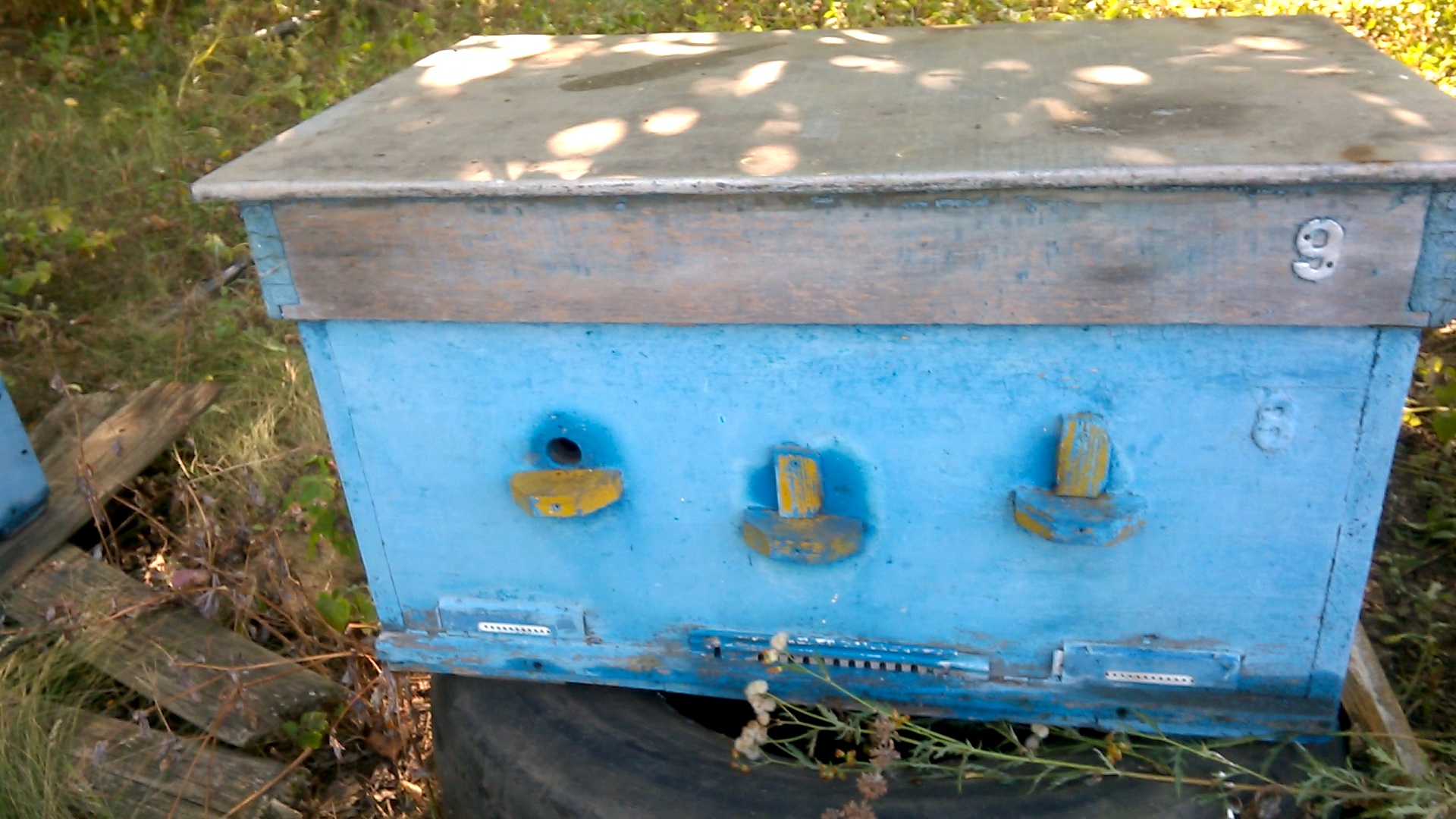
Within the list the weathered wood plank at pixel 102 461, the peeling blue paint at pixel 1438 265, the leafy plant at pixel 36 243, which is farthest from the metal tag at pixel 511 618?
the leafy plant at pixel 36 243

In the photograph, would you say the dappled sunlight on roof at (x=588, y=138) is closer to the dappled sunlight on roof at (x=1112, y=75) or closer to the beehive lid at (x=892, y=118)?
the beehive lid at (x=892, y=118)

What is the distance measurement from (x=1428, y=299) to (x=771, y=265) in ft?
2.70

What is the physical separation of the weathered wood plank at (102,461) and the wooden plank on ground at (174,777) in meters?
0.74

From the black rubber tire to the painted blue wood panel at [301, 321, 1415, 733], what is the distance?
3.5 inches

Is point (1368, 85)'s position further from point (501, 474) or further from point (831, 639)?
point (501, 474)

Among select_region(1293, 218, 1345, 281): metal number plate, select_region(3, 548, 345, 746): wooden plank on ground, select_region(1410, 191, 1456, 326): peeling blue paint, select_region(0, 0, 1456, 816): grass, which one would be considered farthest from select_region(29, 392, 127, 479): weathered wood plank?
select_region(1410, 191, 1456, 326): peeling blue paint

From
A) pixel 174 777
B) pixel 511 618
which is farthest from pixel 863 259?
pixel 174 777

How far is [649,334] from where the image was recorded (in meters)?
1.58

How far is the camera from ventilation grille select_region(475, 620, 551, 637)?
6.26ft

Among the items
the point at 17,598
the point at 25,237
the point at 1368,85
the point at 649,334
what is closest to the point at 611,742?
the point at 649,334

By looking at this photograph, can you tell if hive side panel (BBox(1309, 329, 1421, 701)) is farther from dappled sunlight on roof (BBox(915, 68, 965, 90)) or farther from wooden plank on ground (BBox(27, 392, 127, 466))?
wooden plank on ground (BBox(27, 392, 127, 466))

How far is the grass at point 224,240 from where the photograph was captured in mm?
2717

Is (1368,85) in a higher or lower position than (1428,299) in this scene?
higher

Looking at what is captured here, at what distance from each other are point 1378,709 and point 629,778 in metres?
1.40
